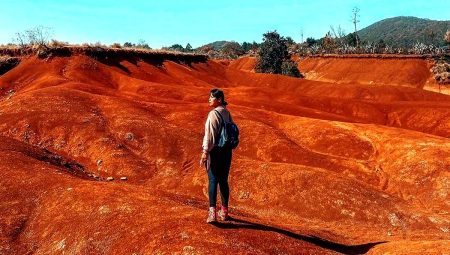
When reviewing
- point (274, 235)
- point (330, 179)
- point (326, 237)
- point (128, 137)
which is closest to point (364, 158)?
point (330, 179)

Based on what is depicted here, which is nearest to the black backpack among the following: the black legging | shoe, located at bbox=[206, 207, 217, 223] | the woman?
the woman

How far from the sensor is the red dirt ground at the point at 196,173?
1714 cm

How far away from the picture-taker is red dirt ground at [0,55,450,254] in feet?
56.2

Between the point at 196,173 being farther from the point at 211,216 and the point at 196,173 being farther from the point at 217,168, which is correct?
the point at 217,168

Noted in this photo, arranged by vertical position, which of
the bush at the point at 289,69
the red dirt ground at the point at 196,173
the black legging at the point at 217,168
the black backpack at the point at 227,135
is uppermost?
the bush at the point at 289,69

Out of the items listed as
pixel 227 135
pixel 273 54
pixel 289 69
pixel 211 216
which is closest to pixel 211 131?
pixel 227 135

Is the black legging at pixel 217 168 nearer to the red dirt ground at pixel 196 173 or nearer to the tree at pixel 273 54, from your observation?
the red dirt ground at pixel 196 173

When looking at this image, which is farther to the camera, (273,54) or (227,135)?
(273,54)

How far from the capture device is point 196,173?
3722cm

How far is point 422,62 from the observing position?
153m

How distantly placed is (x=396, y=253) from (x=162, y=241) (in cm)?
853

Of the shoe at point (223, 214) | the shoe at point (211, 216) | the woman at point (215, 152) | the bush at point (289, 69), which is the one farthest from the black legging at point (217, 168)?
the bush at point (289, 69)

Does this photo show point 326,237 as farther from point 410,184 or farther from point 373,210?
point 410,184

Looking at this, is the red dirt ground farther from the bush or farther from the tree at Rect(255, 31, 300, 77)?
the tree at Rect(255, 31, 300, 77)
